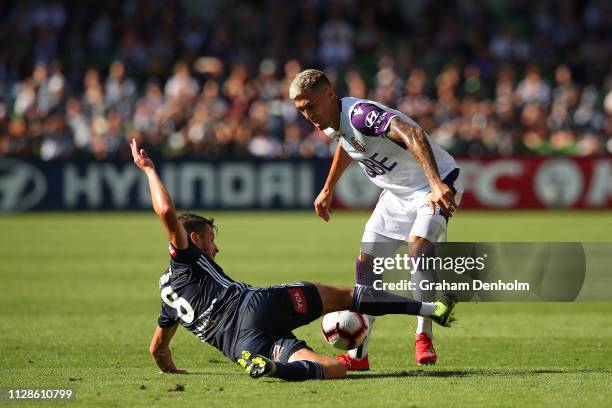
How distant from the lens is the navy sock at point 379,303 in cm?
784

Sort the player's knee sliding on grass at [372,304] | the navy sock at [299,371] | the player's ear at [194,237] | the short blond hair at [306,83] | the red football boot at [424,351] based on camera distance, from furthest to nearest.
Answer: the red football boot at [424,351] → the short blond hair at [306,83] → the player's ear at [194,237] → the player's knee sliding on grass at [372,304] → the navy sock at [299,371]

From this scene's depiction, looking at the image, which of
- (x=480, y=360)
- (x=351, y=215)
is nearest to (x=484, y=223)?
(x=351, y=215)

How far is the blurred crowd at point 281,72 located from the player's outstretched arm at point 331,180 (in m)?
15.8

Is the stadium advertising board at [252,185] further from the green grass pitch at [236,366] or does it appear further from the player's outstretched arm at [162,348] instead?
the player's outstretched arm at [162,348]

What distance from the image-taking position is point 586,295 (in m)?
10.9

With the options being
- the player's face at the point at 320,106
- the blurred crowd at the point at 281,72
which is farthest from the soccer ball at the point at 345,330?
the blurred crowd at the point at 281,72

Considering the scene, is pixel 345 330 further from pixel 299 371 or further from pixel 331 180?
pixel 331 180

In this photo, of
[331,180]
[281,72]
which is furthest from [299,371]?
[281,72]

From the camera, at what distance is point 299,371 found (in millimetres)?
7375

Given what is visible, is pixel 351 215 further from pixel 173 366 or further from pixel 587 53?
pixel 173 366

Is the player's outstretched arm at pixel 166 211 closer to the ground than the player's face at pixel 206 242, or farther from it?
farther from it

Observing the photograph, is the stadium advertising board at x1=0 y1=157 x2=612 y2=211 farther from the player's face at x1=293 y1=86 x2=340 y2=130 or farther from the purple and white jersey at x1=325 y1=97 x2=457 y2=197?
the player's face at x1=293 y1=86 x2=340 y2=130

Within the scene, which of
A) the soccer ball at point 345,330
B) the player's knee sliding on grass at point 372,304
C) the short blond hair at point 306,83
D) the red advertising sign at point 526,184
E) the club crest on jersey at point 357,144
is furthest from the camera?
the red advertising sign at point 526,184

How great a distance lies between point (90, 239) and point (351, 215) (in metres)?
7.10
